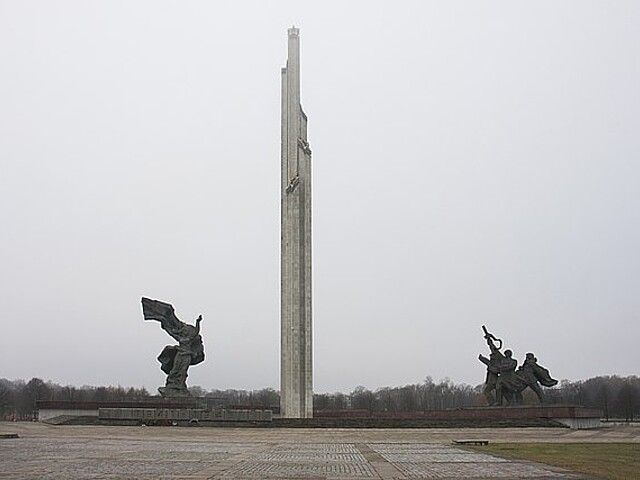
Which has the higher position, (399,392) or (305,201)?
(305,201)

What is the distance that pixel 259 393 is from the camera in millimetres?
92125

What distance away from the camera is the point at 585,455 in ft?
43.5

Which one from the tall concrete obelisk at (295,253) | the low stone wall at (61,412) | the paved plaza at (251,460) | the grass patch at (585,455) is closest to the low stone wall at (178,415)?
the low stone wall at (61,412)

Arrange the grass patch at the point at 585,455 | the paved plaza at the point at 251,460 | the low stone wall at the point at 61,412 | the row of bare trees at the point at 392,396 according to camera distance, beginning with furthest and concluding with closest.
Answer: the row of bare trees at the point at 392,396
the low stone wall at the point at 61,412
the grass patch at the point at 585,455
the paved plaza at the point at 251,460

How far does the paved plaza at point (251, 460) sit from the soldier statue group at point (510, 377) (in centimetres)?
1066

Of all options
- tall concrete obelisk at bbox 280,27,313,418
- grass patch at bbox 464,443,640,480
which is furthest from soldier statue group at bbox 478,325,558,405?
grass patch at bbox 464,443,640,480

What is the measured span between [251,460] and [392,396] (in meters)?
79.9

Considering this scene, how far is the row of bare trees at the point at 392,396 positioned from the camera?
56.0m

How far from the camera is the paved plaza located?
9.82 m

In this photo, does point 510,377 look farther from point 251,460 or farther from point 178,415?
point 251,460

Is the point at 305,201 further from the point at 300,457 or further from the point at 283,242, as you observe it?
the point at 300,457

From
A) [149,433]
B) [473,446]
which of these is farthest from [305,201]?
[473,446]

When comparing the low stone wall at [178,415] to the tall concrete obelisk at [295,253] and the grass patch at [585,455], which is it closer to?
the tall concrete obelisk at [295,253]

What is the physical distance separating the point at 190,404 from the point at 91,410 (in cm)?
400
